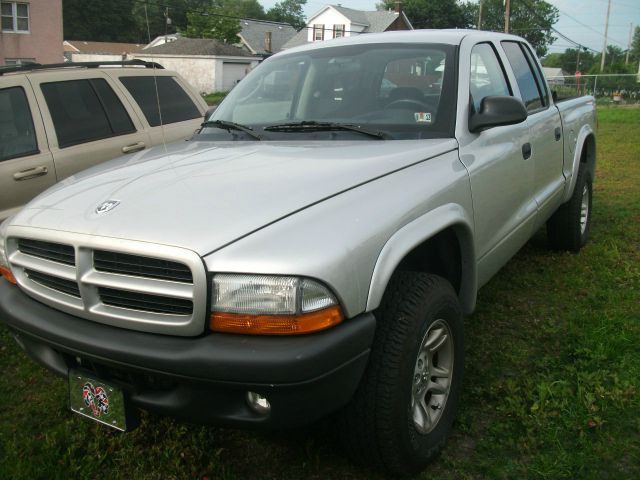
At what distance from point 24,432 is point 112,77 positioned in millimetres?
3451

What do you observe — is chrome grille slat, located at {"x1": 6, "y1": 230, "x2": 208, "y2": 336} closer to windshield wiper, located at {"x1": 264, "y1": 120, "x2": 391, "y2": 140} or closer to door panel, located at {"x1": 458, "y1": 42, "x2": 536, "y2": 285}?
windshield wiper, located at {"x1": 264, "y1": 120, "x2": 391, "y2": 140}

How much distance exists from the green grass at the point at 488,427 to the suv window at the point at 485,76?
143cm

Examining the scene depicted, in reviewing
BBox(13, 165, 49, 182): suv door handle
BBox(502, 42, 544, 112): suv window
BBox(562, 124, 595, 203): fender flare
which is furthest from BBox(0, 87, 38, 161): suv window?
BBox(562, 124, 595, 203): fender flare

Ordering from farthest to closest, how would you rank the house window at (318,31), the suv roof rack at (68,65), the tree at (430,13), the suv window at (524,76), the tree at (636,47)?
1. the tree at (636,47)
2. the tree at (430,13)
3. the house window at (318,31)
4. the suv roof rack at (68,65)
5. the suv window at (524,76)

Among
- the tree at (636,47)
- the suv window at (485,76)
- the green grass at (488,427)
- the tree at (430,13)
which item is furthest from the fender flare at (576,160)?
the tree at (636,47)

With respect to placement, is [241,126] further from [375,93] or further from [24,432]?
[24,432]

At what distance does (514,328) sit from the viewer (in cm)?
402

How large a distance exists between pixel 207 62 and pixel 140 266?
44.6 metres

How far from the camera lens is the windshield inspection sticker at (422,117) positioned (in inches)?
126

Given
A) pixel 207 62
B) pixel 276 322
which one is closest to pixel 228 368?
pixel 276 322

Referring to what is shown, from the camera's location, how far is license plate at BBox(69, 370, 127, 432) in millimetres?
2312

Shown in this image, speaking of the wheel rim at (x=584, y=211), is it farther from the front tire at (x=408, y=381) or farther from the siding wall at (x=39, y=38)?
the siding wall at (x=39, y=38)

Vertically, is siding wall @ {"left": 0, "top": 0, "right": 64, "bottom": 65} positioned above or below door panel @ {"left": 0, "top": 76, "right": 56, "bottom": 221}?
above

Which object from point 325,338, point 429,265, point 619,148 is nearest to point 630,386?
point 429,265
